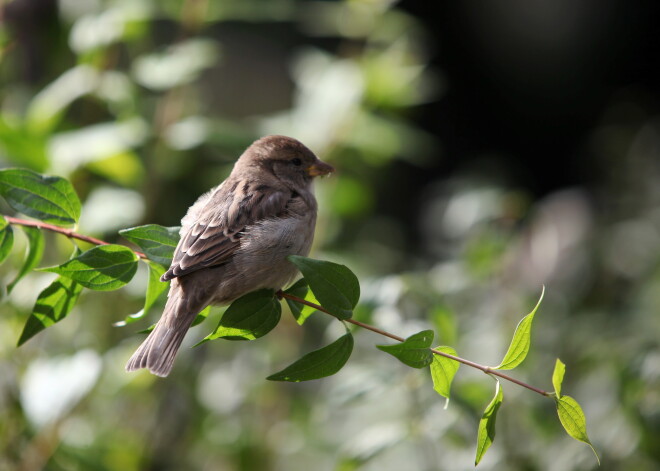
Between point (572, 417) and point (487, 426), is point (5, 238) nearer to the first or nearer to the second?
point (487, 426)

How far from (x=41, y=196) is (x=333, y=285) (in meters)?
0.67

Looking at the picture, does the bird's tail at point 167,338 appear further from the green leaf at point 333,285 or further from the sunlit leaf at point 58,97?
the sunlit leaf at point 58,97

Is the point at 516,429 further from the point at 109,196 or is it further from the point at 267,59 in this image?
the point at 267,59

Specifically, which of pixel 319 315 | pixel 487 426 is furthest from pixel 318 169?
pixel 487 426

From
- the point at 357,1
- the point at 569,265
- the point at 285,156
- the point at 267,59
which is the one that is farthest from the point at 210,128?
the point at 267,59

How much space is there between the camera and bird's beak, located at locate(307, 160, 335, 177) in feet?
9.18

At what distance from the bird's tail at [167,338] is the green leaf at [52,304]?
24 cm

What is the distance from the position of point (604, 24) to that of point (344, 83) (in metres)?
4.03

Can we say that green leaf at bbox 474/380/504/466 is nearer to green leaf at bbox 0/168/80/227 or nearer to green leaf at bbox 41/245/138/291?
green leaf at bbox 41/245/138/291

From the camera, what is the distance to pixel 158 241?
6.12 ft

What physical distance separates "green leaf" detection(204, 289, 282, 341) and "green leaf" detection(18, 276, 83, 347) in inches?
12.5

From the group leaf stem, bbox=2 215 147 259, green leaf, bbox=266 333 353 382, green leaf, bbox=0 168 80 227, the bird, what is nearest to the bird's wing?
the bird

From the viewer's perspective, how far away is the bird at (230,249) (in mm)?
1957

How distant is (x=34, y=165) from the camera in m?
2.68
